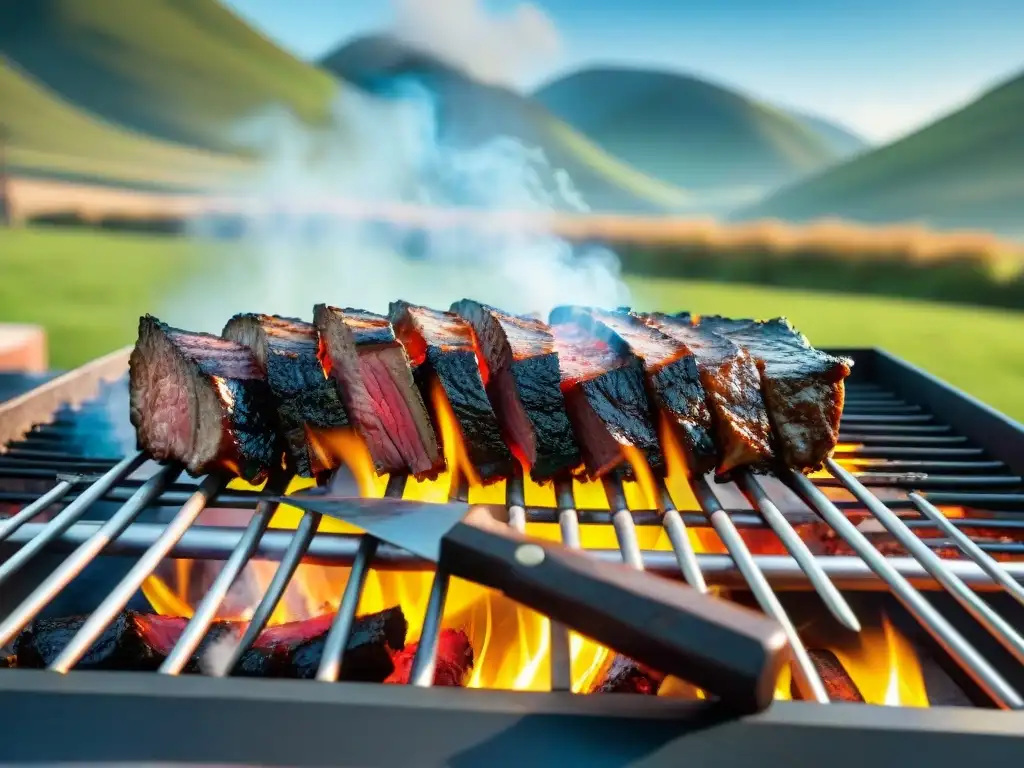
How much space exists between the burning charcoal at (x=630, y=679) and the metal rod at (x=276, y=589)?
82 centimetres

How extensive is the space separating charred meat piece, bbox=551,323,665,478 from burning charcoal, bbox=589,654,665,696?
0.56 metres

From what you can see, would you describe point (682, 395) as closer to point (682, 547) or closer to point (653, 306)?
point (682, 547)

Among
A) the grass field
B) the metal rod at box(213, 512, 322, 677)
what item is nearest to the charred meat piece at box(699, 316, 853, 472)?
the metal rod at box(213, 512, 322, 677)

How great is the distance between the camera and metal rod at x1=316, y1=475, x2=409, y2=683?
1228mm

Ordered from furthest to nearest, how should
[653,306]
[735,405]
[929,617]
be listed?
[653,306] → [735,405] → [929,617]

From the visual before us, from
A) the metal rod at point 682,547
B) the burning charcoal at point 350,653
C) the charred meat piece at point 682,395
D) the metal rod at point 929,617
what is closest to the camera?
the metal rod at point 929,617

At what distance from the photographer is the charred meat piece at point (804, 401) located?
2158 mm

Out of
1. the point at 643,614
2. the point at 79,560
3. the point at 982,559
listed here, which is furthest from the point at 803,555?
the point at 79,560

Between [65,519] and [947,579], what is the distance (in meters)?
1.98

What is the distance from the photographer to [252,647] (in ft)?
5.65

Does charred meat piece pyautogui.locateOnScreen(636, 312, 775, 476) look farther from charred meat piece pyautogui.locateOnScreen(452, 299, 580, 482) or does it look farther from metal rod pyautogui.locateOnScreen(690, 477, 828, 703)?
charred meat piece pyautogui.locateOnScreen(452, 299, 580, 482)

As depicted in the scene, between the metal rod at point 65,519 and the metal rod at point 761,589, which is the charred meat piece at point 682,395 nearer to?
the metal rod at point 761,589

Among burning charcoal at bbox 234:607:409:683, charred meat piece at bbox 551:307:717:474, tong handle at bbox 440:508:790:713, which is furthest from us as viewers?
charred meat piece at bbox 551:307:717:474

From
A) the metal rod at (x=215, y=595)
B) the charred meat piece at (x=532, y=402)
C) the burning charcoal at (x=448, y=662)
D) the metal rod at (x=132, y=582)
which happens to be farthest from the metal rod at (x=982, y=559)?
the metal rod at (x=132, y=582)
